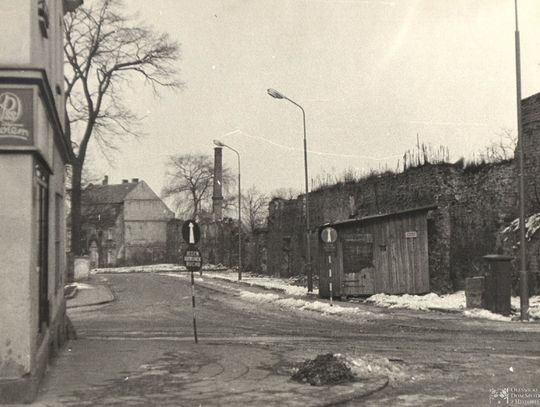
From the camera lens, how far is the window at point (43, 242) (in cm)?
833

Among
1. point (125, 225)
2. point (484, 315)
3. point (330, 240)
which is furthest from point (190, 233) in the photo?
point (125, 225)

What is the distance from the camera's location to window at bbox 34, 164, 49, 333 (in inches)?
328

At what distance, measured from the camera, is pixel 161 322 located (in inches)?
686

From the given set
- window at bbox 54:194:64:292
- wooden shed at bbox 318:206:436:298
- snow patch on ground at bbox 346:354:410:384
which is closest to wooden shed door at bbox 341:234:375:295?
wooden shed at bbox 318:206:436:298

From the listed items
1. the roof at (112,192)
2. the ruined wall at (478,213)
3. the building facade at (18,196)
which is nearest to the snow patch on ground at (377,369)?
the building facade at (18,196)

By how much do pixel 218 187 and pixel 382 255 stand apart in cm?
5026

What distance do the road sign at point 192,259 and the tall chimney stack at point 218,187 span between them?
193 feet

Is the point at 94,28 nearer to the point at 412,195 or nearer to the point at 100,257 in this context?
the point at 412,195

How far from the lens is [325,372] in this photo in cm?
844

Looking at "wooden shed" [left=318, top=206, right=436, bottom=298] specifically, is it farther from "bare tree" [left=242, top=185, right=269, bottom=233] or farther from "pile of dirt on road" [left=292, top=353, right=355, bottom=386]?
"bare tree" [left=242, top=185, right=269, bottom=233]

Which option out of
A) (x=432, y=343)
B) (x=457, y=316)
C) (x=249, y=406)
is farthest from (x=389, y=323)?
(x=249, y=406)

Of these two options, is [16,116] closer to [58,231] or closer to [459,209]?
[58,231]

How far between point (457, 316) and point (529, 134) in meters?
9.13

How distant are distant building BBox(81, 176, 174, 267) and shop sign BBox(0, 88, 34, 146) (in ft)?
237
